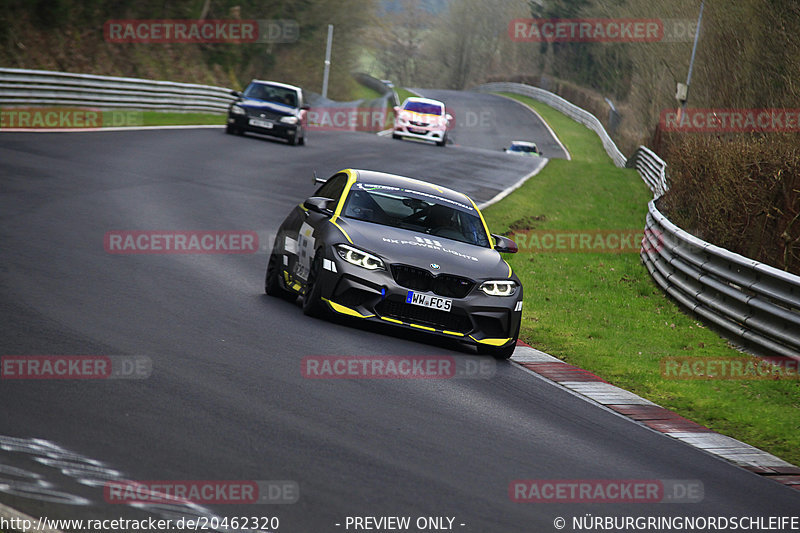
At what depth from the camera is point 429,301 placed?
993 centimetres

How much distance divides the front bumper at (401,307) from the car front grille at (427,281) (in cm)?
6

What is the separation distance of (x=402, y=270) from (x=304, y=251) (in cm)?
138

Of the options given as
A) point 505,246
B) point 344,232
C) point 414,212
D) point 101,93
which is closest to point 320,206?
point 344,232

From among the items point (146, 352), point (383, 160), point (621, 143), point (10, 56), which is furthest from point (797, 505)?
point (621, 143)

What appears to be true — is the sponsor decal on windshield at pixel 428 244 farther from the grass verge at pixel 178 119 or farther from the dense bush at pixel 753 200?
the grass verge at pixel 178 119

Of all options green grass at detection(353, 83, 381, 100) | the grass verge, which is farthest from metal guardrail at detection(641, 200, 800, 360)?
green grass at detection(353, 83, 381, 100)

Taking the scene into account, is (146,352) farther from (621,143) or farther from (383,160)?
(621,143)

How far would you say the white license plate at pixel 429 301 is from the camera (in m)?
9.88

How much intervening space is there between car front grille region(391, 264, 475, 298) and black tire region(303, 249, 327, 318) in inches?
30.2

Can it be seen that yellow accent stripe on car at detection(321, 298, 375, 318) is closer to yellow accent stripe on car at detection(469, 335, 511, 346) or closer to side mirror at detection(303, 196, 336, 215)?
yellow accent stripe on car at detection(469, 335, 511, 346)

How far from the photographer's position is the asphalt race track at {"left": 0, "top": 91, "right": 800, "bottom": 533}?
552 centimetres

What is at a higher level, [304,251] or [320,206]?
[320,206]

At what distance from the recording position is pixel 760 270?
11484mm

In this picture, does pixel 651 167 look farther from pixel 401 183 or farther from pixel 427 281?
pixel 427 281
